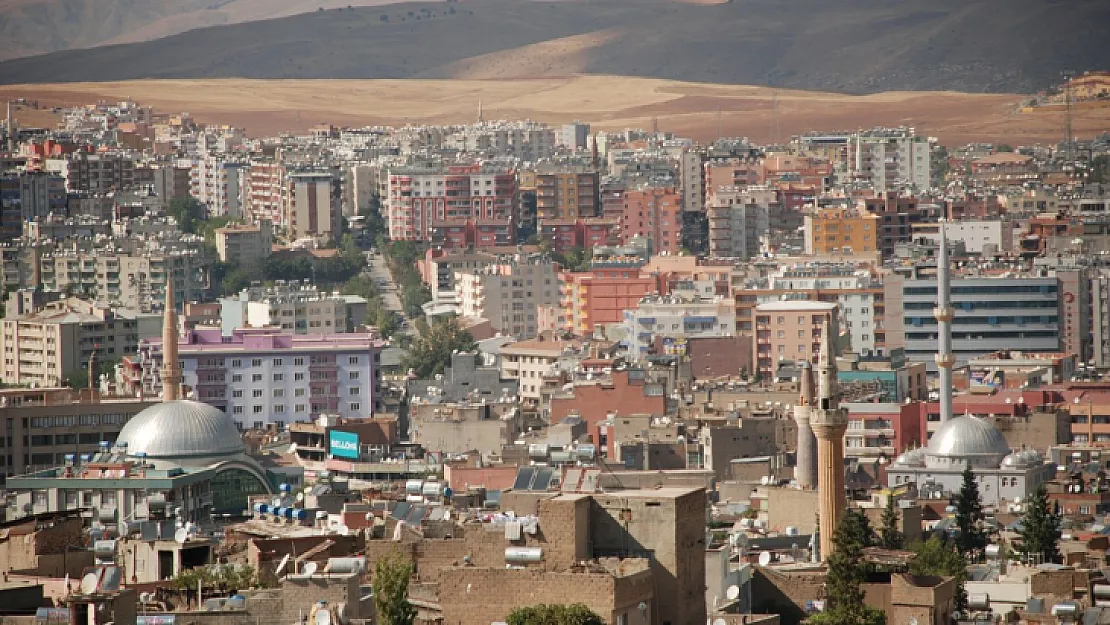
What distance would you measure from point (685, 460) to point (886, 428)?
5.50 metres

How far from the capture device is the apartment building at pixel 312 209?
10869cm

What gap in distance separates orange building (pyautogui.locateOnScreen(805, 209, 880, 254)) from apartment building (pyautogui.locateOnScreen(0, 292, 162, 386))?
24.8m

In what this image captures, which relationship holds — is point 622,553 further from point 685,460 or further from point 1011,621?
point 685,460

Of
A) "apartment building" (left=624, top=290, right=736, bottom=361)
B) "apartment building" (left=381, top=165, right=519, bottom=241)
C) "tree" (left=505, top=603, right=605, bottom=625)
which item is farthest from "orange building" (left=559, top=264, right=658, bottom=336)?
"tree" (left=505, top=603, right=605, bottom=625)

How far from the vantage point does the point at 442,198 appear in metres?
110

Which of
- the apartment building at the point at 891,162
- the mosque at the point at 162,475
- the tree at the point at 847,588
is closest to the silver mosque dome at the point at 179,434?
the mosque at the point at 162,475

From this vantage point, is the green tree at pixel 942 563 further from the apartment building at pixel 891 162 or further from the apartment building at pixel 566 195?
the apartment building at pixel 891 162

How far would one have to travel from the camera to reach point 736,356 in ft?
229

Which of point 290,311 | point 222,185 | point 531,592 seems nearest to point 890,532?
point 531,592

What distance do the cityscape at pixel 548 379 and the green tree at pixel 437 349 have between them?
0.62ft

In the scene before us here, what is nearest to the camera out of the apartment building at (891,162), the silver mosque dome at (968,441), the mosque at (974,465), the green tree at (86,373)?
the mosque at (974,465)

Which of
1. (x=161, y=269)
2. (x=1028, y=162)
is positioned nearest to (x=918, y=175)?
(x=1028, y=162)

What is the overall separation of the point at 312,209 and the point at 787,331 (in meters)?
41.3

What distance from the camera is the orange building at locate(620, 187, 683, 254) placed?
107 meters
